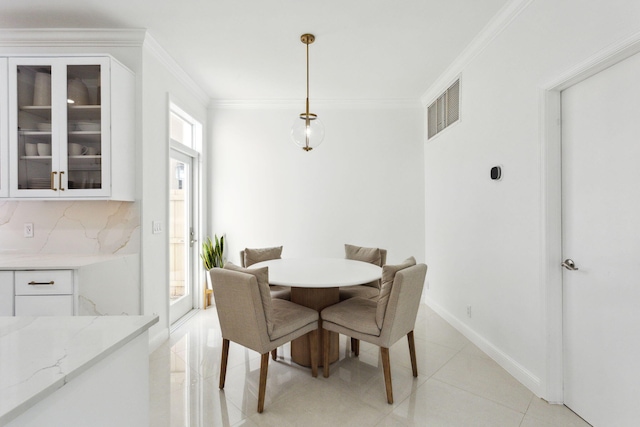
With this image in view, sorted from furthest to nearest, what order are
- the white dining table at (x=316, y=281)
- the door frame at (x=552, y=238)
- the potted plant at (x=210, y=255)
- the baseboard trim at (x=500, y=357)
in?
1. the potted plant at (x=210, y=255)
2. the white dining table at (x=316, y=281)
3. the baseboard trim at (x=500, y=357)
4. the door frame at (x=552, y=238)

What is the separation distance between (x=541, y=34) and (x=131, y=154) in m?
3.27

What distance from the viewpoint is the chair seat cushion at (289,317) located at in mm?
1969

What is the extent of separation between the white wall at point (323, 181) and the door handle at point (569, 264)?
2228 millimetres

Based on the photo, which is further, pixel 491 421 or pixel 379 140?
pixel 379 140

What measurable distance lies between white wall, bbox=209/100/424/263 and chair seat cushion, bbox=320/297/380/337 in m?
1.82

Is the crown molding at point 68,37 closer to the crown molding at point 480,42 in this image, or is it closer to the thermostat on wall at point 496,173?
the crown molding at point 480,42

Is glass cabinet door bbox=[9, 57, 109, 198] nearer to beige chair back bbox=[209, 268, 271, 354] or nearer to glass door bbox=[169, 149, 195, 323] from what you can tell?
glass door bbox=[169, 149, 195, 323]

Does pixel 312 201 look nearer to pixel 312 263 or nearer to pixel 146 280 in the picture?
pixel 312 263

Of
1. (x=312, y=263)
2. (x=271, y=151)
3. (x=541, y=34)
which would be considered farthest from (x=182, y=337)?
(x=541, y=34)

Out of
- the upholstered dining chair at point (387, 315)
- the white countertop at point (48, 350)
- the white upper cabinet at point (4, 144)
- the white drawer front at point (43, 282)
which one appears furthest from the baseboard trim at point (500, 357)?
the white upper cabinet at point (4, 144)

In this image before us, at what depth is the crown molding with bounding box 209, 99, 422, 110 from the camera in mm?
4051

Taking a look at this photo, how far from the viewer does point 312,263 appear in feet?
9.15

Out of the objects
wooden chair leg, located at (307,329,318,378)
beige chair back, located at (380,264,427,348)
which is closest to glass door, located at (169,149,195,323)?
wooden chair leg, located at (307,329,318,378)

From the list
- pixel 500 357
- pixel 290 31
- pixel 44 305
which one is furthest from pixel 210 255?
pixel 500 357
